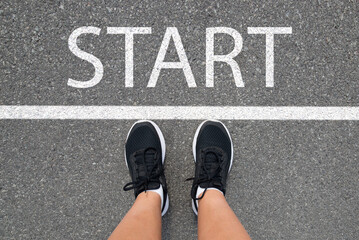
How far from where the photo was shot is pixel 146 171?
7.05 feet

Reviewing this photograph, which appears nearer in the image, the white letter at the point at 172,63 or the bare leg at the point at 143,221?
the bare leg at the point at 143,221

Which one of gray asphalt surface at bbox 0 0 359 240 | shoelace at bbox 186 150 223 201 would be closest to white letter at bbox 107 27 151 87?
gray asphalt surface at bbox 0 0 359 240

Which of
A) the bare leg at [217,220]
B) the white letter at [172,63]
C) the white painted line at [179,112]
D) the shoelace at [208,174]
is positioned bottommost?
the bare leg at [217,220]

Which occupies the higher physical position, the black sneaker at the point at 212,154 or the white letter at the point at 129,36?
the white letter at the point at 129,36

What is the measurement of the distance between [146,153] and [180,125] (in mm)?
360

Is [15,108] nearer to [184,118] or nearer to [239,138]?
[184,118]

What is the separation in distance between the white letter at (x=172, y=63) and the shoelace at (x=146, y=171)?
1.80 feet

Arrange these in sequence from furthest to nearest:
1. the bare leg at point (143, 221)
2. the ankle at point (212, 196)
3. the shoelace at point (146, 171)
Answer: the shoelace at point (146, 171), the ankle at point (212, 196), the bare leg at point (143, 221)

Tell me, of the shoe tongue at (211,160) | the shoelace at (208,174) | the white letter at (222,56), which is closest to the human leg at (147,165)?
the shoelace at (208,174)

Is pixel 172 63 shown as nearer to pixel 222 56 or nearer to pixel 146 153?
pixel 222 56

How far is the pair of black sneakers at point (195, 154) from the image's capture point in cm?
215

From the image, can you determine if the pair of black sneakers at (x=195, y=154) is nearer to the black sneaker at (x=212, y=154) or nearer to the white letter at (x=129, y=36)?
the black sneaker at (x=212, y=154)

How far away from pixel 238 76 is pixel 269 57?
0.29m

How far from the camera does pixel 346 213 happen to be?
2230mm
